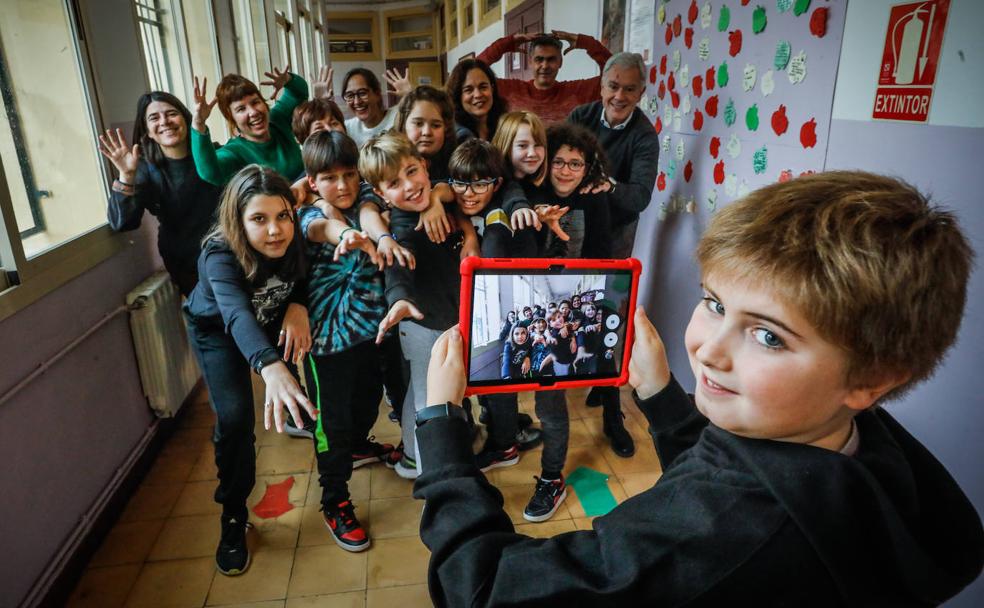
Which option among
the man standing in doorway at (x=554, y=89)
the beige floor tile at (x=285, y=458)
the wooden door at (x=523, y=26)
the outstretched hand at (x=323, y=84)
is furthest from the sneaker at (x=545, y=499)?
the wooden door at (x=523, y=26)

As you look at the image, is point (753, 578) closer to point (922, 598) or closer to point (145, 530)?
point (922, 598)

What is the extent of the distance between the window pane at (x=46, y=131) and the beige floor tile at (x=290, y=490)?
3.54 ft

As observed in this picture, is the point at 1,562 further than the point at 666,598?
Yes

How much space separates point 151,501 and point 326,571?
805 millimetres

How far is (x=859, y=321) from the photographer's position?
21.9 inches

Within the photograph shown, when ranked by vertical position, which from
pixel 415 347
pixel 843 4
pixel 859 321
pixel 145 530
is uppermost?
pixel 843 4

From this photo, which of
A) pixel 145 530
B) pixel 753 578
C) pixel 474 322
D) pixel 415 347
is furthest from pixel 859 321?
pixel 145 530

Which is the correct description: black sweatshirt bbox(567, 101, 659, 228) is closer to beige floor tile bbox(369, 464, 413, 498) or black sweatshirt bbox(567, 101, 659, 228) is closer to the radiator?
beige floor tile bbox(369, 464, 413, 498)

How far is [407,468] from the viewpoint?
87.1 inches

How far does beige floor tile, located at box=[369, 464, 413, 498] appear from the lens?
7.04 ft

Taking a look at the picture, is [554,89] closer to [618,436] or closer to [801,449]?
[618,436]

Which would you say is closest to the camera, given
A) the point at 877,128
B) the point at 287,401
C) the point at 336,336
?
the point at 287,401

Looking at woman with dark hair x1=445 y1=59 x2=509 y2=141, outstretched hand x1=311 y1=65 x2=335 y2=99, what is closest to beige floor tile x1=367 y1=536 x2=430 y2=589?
woman with dark hair x1=445 y1=59 x2=509 y2=141

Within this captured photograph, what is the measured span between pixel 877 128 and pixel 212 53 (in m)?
3.81
